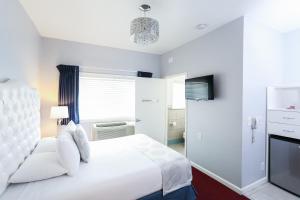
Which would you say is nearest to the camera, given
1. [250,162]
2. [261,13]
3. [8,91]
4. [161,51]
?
[8,91]

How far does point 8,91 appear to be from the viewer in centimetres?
136

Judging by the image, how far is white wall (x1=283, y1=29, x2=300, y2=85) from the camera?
262cm

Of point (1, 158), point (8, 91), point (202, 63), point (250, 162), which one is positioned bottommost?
point (250, 162)

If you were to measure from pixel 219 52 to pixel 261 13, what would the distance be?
0.71 meters

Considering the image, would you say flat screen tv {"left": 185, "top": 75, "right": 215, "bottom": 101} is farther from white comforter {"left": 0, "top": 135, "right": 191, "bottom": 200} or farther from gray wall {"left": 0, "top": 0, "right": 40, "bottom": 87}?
gray wall {"left": 0, "top": 0, "right": 40, "bottom": 87}

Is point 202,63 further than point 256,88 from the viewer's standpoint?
Yes

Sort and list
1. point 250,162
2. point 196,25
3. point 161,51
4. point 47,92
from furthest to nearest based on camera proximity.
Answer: point 161,51, point 47,92, point 196,25, point 250,162

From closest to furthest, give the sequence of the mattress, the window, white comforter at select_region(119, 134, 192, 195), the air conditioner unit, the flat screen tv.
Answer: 1. the mattress
2. white comforter at select_region(119, 134, 192, 195)
3. the flat screen tv
4. the air conditioner unit
5. the window

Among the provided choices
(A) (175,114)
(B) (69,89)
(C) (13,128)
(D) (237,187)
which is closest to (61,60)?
(B) (69,89)

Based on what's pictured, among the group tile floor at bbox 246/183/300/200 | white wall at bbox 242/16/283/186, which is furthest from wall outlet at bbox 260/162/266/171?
tile floor at bbox 246/183/300/200

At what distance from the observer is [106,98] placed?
360 cm

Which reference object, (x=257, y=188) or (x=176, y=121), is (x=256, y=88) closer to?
(x=257, y=188)

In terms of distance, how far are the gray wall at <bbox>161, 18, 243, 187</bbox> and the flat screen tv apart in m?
0.11

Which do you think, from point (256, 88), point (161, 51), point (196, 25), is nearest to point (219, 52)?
point (196, 25)
